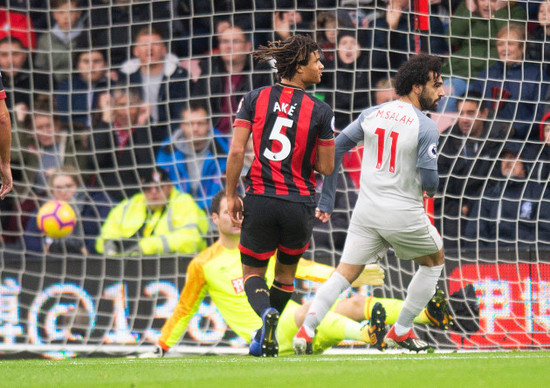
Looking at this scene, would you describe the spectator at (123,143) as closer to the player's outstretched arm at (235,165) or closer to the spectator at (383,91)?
the spectator at (383,91)

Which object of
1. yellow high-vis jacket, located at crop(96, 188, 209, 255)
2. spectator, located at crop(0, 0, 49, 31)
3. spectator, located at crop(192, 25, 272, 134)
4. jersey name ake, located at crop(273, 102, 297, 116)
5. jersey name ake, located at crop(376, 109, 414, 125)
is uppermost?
spectator, located at crop(0, 0, 49, 31)

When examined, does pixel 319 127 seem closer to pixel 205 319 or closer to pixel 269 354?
pixel 269 354

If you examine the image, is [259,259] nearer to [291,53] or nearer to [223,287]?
[291,53]

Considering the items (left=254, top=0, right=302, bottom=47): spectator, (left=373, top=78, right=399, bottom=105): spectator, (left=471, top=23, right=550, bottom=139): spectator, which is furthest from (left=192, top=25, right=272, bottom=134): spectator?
(left=471, top=23, right=550, bottom=139): spectator

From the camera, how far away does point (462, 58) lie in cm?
797

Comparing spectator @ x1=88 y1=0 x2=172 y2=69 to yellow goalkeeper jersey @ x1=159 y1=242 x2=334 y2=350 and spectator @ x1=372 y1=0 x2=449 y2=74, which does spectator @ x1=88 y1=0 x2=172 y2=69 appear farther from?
yellow goalkeeper jersey @ x1=159 y1=242 x2=334 y2=350

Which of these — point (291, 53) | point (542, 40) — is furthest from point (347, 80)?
point (291, 53)

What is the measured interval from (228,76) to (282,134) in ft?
11.6

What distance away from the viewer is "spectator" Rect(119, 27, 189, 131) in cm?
852

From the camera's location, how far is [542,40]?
7.73 metres

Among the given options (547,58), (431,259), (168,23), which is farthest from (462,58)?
(431,259)

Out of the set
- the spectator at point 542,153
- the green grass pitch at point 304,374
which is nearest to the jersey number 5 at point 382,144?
the green grass pitch at point 304,374

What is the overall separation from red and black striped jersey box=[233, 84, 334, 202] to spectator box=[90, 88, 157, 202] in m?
3.66

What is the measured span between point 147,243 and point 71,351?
3.42 ft
